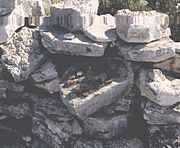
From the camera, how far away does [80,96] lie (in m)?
19.0

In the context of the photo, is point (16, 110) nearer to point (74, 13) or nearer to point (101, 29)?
point (74, 13)

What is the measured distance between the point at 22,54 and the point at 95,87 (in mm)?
3443

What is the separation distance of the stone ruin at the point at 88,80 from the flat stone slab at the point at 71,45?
0.12ft

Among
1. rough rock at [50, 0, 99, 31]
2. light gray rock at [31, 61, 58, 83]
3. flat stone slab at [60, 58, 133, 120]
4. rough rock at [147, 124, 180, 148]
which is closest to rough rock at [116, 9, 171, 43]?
flat stone slab at [60, 58, 133, 120]

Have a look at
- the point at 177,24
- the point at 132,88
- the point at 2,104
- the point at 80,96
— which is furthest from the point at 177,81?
the point at 2,104

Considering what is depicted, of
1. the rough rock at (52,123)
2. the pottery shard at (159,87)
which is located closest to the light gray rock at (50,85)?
the rough rock at (52,123)

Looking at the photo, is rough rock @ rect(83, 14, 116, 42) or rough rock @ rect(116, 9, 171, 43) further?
rough rock @ rect(83, 14, 116, 42)

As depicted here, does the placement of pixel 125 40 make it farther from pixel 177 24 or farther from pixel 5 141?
pixel 5 141

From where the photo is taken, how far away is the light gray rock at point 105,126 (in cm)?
1902

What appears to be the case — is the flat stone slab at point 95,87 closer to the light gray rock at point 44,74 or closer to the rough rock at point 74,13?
the light gray rock at point 44,74

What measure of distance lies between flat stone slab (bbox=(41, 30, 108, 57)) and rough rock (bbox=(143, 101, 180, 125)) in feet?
9.24

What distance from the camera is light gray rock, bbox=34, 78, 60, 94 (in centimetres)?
2025

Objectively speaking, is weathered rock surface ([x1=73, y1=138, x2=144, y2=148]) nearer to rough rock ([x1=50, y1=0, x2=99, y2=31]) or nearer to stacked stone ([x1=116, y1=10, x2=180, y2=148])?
stacked stone ([x1=116, y1=10, x2=180, y2=148])

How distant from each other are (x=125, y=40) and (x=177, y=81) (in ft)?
7.97
